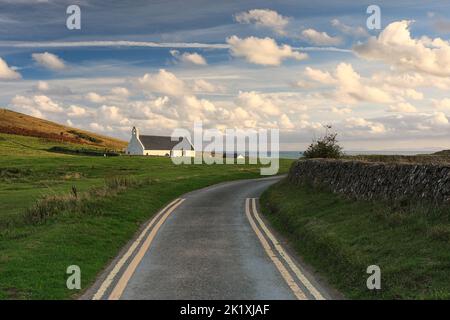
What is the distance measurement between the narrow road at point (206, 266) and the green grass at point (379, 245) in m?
0.73

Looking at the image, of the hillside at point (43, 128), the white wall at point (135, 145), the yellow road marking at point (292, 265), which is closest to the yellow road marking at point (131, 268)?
the yellow road marking at point (292, 265)

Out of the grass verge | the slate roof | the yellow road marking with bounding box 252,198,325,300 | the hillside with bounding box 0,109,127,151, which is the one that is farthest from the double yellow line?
the hillside with bounding box 0,109,127,151

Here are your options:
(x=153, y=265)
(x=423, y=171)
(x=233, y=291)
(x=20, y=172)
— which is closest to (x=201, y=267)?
(x=153, y=265)

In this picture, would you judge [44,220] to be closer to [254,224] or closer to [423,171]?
[254,224]

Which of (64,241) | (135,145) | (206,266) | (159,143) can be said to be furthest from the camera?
(159,143)

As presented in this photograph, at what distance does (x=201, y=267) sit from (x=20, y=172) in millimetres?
51378

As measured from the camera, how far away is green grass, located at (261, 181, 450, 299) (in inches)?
344

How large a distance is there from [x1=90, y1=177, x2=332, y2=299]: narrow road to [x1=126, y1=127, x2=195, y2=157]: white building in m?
106

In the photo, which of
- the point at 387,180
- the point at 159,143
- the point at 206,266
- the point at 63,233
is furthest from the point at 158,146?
the point at 206,266

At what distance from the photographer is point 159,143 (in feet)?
418

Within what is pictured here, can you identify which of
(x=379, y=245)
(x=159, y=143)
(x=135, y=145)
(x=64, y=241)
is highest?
(x=159, y=143)

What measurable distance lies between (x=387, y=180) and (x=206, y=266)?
7.49 m

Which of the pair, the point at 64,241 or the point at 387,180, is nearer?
the point at 64,241

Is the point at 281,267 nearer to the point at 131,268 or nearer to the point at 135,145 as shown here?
the point at 131,268
